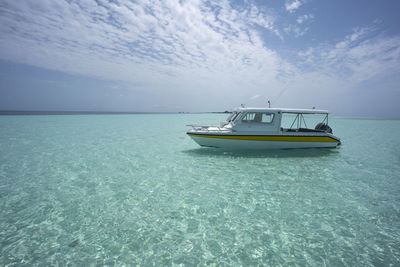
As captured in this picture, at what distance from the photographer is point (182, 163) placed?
35.1 feet

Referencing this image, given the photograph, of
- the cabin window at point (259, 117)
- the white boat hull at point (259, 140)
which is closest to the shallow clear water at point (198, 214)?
the white boat hull at point (259, 140)

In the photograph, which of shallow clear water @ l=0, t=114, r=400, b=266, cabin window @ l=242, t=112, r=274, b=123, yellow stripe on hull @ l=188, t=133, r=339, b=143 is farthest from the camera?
cabin window @ l=242, t=112, r=274, b=123

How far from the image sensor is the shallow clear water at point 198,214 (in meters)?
3.97

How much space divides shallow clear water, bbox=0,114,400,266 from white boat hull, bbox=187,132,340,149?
2246mm

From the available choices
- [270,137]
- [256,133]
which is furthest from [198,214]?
[270,137]

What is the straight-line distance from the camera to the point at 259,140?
12.2 m

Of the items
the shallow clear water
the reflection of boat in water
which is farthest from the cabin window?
the shallow clear water

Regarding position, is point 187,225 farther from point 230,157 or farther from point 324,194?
point 230,157

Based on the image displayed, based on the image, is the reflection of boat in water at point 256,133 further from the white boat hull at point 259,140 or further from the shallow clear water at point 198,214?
the shallow clear water at point 198,214

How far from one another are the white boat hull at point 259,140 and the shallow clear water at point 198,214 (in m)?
2.25

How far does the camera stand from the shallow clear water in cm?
397

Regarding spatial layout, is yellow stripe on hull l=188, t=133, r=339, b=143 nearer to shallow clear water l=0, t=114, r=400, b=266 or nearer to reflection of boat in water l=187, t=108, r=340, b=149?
reflection of boat in water l=187, t=108, r=340, b=149

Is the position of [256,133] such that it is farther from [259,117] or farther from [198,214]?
[198,214]

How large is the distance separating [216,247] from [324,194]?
5.21 m
